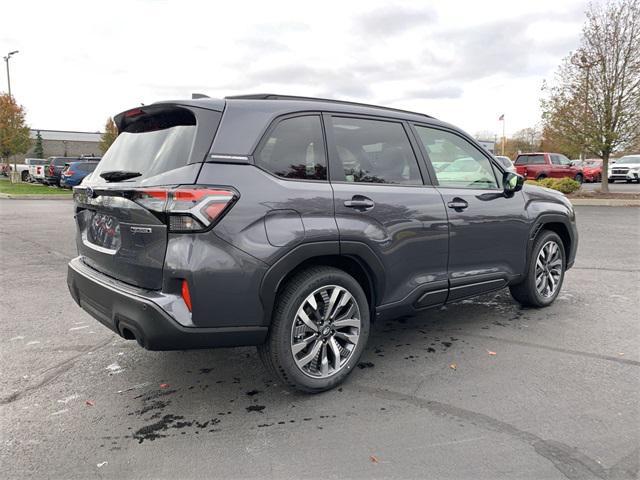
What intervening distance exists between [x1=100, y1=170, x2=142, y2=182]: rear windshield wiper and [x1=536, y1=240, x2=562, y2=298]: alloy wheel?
381 cm

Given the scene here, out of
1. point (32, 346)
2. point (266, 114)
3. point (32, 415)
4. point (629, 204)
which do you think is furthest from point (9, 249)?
point (629, 204)

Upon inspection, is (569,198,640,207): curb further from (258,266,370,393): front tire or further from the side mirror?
(258,266,370,393): front tire

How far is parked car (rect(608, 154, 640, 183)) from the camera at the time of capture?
1146 inches

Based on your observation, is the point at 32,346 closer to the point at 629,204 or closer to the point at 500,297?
the point at 500,297

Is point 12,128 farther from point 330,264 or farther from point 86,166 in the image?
point 330,264

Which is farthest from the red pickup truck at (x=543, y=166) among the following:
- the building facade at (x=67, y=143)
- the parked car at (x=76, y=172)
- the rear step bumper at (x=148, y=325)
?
the building facade at (x=67, y=143)

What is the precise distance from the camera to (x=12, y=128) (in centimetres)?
3497

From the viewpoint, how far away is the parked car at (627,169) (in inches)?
1146

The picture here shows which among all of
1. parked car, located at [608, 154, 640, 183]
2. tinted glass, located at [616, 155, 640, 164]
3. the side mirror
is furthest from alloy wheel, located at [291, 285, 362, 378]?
tinted glass, located at [616, 155, 640, 164]

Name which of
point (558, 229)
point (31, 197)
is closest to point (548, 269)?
point (558, 229)

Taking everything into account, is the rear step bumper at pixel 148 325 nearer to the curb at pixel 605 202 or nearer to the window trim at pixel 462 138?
the window trim at pixel 462 138

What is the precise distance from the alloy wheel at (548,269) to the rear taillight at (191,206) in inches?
138

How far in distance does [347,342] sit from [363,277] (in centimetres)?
46

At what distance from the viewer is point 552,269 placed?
522 centimetres
